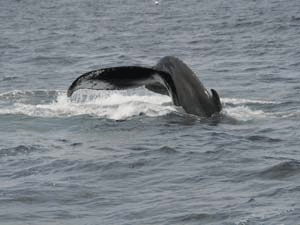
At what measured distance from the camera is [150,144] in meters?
13.9

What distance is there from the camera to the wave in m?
16.4

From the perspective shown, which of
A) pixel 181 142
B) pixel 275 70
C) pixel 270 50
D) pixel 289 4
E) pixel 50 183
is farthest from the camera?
pixel 289 4

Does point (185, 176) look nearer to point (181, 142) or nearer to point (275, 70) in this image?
point (181, 142)

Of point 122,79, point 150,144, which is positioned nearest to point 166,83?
point 122,79

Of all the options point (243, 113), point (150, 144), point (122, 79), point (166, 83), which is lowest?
point (243, 113)

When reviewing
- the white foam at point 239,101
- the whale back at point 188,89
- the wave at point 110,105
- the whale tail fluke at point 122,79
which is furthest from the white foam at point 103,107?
the whale tail fluke at point 122,79

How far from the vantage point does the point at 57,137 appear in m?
15.0

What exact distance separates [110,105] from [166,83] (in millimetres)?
3183

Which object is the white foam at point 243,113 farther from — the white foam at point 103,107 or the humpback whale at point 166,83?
the white foam at point 103,107

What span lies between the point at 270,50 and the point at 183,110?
516 inches

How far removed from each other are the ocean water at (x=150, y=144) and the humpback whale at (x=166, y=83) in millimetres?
272

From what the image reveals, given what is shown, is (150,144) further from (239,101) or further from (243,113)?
(239,101)

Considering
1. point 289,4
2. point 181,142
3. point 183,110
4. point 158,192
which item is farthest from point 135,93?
point 289,4

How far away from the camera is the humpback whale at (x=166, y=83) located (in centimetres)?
1427
